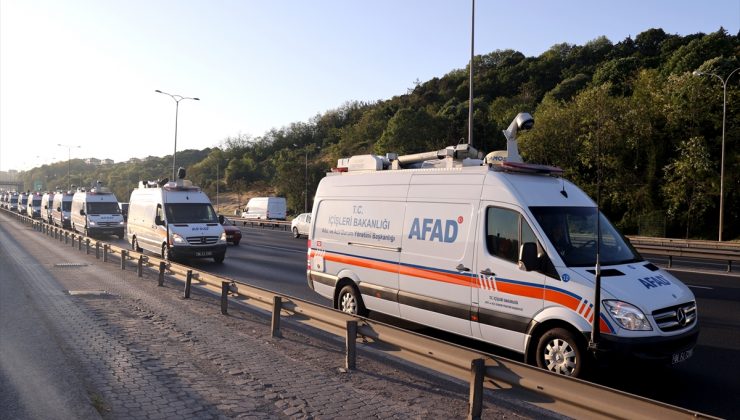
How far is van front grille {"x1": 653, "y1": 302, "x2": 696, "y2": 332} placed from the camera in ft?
18.7

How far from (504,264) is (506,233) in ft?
1.21

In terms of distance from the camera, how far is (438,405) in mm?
5523

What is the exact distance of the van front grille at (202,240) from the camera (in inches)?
698

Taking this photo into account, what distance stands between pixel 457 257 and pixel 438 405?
6.78 feet

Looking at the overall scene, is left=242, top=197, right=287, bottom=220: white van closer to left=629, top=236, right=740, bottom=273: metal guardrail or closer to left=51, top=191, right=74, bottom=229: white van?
left=51, top=191, right=74, bottom=229: white van

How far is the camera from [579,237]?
21.7 ft

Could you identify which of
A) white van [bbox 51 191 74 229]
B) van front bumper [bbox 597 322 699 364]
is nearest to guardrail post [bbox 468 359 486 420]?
van front bumper [bbox 597 322 699 364]

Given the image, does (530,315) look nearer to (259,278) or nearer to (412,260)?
(412,260)

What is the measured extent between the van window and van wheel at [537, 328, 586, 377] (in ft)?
3.04

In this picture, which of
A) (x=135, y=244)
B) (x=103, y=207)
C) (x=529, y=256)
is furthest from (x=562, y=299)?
(x=103, y=207)

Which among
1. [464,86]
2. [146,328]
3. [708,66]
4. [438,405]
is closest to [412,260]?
[438,405]

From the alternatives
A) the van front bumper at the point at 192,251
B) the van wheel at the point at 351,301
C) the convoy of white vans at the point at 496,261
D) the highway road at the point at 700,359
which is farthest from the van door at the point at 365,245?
the van front bumper at the point at 192,251

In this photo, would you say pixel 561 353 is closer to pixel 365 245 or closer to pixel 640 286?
pixel 640 286

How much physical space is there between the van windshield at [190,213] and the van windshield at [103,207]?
13542 mm
